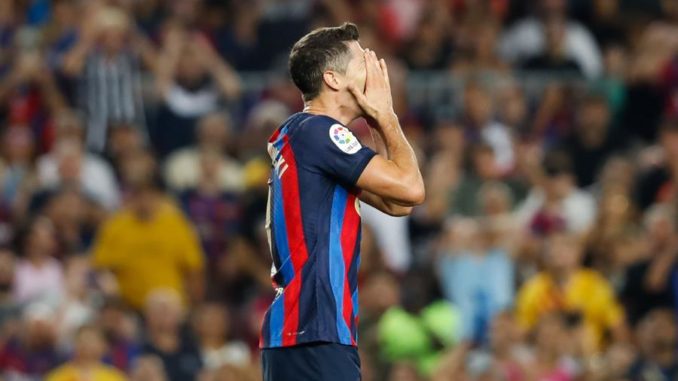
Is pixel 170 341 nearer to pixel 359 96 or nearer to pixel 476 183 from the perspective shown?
pixel 476 183

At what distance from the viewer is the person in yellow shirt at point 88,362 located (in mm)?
11055

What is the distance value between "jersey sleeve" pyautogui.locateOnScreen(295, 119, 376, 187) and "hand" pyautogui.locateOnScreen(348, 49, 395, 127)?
142mm

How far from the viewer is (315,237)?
232 inches

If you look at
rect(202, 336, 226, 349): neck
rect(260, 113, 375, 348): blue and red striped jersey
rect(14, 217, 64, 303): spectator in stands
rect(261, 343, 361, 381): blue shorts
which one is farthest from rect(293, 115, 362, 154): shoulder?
rect(14, 217, 64, 303): spectator in stands

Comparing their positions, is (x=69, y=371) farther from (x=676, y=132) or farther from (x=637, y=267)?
(x=676, y=132)

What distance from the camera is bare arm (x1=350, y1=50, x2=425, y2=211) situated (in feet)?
19.3

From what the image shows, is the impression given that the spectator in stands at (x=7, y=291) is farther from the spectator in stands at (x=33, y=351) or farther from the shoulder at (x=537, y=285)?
the shoulder at (x=537, y=285)

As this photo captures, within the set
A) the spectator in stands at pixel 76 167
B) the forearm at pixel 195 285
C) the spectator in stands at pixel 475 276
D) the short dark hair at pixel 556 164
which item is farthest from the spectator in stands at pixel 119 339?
the short dark hair at pixel 556 164

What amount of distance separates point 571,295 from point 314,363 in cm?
628

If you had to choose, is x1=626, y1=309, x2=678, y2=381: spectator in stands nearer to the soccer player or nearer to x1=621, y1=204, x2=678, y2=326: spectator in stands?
x1=621, y1=204, x2=678, y2=326: spectator in stands

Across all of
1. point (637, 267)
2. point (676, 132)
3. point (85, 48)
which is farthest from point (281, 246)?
point (85, 48)

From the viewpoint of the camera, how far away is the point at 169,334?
1169 centimetres

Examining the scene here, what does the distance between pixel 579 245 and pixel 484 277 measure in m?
0.78

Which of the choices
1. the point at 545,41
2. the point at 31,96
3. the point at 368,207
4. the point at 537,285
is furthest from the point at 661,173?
the point at 31,96
